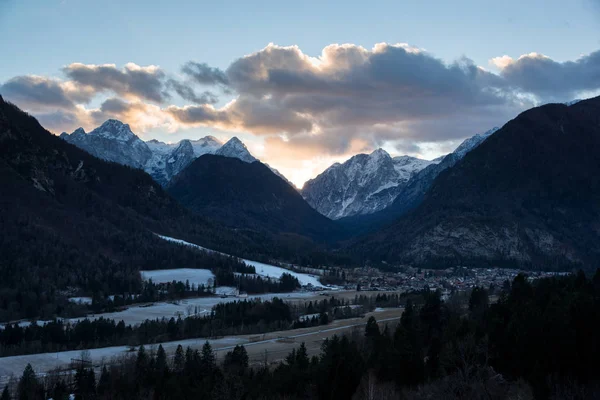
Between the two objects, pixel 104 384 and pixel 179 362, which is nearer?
pixel 104 384

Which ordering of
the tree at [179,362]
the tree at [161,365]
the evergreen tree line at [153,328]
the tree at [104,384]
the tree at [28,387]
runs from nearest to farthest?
1. the tree at [28,387]
2. the tree at [104,384]
3. the tree at [161,365]
4. the tree at [179,362]
5. the evergreen tree line at [153,328]

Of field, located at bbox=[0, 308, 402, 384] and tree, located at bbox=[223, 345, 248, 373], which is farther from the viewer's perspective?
field, located at bbox=[0, 308, 402, 384]

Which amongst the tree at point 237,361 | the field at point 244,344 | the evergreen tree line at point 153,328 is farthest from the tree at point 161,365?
the evergreen tree line at point 153,328

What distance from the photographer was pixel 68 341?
126812mm

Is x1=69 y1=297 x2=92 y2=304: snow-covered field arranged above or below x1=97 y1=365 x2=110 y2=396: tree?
above

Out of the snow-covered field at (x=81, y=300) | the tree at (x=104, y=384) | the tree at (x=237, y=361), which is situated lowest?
the tree at (x=104, y=384)

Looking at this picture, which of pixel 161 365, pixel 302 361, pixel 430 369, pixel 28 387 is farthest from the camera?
pixel 161 365

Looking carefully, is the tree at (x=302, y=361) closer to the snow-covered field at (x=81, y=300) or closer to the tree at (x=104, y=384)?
the tree at (x=104, y=384)

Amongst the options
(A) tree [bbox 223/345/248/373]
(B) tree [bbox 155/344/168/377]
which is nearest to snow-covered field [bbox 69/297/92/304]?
(B) tree [bbox 155/344/168/377]

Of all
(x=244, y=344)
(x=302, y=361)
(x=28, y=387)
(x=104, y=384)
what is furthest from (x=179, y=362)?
(x=244, y=344)

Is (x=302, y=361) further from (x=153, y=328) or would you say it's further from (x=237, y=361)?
(x=153, y=328)

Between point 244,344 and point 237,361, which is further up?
point 237,361

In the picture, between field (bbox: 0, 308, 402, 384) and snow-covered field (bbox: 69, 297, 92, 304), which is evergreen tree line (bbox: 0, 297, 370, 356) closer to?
field (bbox: 0, 308, 402, 384)

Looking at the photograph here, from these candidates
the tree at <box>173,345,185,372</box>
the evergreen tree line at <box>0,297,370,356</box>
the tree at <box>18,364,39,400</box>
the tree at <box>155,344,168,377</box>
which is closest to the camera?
the tree at <box>18,364,39,400</box>
